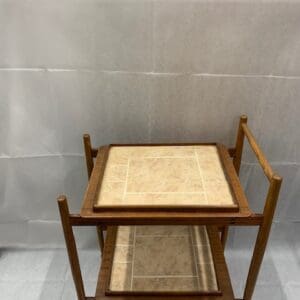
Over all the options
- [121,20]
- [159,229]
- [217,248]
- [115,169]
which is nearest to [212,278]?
[217,248]

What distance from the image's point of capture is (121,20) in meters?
0.86

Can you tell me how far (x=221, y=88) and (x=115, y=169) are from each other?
0.41m

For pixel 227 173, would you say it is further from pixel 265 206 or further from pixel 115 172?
pixel 115 172

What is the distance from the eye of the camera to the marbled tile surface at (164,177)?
2.39 ft

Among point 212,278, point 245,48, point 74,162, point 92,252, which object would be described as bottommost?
point 92,252

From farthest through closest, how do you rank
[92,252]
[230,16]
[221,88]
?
[92,252] → [221,88] → [230,16]

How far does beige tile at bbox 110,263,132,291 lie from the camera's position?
88 cm

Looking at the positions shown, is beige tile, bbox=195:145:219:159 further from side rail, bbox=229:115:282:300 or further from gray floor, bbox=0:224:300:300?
gray floor, bbox=0:224:300:300

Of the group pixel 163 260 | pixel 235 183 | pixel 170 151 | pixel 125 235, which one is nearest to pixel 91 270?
pixel 125 235

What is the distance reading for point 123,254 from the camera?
3.20ft

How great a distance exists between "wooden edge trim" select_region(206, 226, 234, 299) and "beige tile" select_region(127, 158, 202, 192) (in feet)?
0.99

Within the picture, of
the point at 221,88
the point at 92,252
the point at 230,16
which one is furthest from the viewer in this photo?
the point at 92,252

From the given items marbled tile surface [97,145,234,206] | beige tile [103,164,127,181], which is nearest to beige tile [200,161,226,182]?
marbled tile surface [97,145,234,206]

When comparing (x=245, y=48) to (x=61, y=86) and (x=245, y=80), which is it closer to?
(x=245, y=80)
